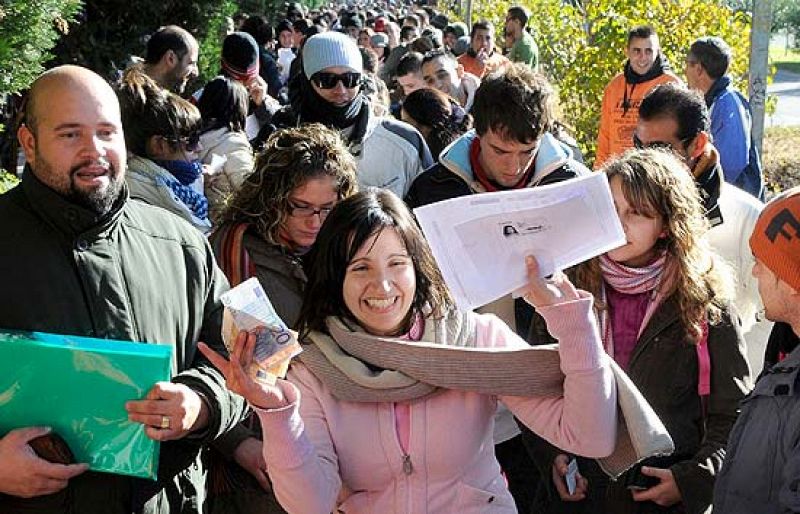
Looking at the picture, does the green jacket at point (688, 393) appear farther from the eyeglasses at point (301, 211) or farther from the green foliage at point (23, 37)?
the green foliage at point (23, 37)

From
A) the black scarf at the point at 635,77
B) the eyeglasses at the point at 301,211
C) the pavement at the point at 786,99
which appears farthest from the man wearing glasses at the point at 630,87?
the pavement at the point at 786,99

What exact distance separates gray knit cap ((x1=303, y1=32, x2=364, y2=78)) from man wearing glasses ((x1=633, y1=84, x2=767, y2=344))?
1614 millimetres

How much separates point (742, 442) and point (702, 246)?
100 centimetres

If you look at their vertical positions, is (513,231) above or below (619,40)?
above

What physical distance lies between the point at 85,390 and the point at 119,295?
1.09ft

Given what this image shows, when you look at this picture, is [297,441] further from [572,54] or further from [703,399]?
[572,54]

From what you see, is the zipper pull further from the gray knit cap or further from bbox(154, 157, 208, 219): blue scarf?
the gray knit cap

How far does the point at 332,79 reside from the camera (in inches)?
232

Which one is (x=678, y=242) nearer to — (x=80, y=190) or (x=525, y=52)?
(x=80, y=190)

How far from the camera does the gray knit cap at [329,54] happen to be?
5895mm

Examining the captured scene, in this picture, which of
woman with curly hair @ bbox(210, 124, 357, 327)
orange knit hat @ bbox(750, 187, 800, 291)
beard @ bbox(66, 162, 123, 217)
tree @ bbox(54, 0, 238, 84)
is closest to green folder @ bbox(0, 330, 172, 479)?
beard @ bbox(66, 162, 123, 217)

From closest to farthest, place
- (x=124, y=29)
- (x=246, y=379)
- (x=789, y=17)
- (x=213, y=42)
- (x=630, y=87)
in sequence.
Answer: (x=246, y=379) → (x=630, y=87) → (x=124, y=29) → (x=213, y=42) → (x=789, y=17)

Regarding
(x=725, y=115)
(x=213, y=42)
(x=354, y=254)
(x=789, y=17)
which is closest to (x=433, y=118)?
(x=725, y=115)

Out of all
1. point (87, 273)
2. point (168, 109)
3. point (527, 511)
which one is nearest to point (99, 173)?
point (87, 273)
